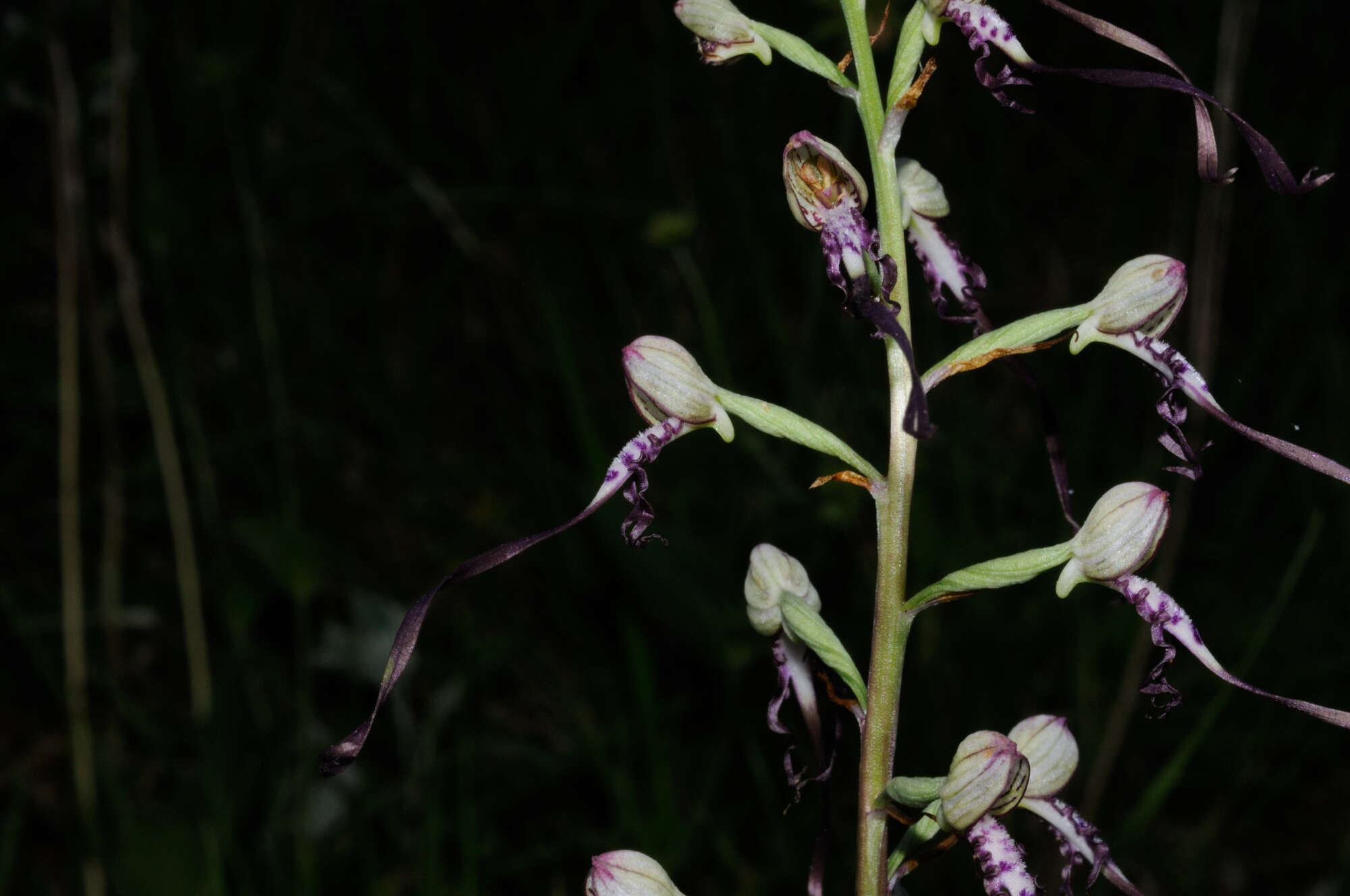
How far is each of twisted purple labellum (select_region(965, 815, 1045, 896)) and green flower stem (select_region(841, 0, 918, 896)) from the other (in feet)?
0.34

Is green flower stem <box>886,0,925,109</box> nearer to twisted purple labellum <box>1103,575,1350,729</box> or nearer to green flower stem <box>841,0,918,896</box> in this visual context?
green flower stem <box>841,0,918,896</box>

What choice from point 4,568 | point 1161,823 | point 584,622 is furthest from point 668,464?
point 4,568

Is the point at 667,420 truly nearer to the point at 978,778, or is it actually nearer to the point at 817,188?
the point at 817,188

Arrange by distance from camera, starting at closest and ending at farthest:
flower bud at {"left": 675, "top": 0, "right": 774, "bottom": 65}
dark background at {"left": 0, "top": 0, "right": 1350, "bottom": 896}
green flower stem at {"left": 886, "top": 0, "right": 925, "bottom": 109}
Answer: green flower stem at {"left": 886, "top": 0, "right": 925, "bottom": 109} → flower bud at {"left": 675, "top": 0, "right": 774, "bottom": 65} → dark background at {"left": 0, "top": 0, "right": 1350, "bottom": 896}

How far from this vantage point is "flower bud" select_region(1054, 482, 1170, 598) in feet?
4.23

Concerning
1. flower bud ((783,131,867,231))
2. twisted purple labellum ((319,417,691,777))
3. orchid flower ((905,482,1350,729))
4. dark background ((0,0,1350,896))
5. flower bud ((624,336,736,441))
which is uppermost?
flower bud ((783,131,867,231))

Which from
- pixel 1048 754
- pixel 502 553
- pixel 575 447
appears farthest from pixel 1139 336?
pixel 575 447

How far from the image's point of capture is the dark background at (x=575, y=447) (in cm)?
281

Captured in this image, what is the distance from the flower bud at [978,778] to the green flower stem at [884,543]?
105mm

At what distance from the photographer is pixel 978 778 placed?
1.17m

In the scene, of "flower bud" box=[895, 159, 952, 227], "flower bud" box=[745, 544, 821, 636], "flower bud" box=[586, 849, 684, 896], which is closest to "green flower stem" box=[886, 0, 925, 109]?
"flower bud" box=[895, 159, 952, 227]

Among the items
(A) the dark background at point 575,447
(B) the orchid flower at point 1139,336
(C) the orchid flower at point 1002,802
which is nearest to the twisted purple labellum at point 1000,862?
(C) the orchid flower at point 1002,802

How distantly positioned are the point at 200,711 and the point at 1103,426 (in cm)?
277

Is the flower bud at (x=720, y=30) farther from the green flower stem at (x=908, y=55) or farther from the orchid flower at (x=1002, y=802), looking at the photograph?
the orchid flower at (x=1002, y=802)
